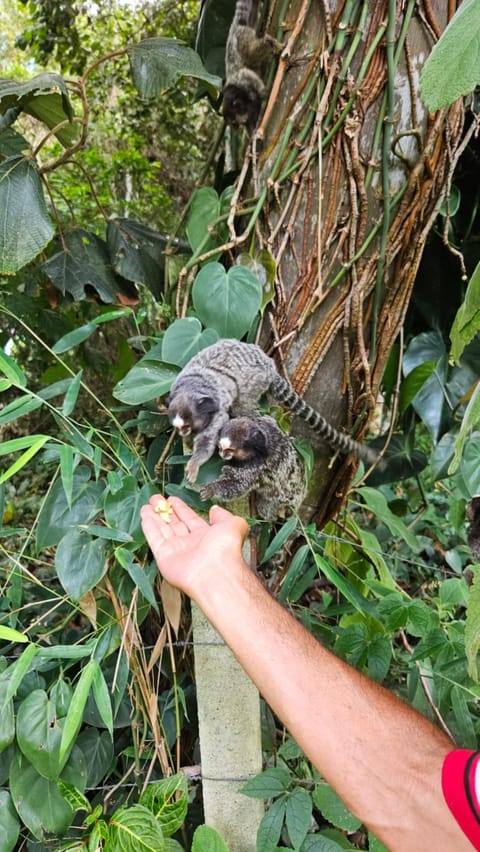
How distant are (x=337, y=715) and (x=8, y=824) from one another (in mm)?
771

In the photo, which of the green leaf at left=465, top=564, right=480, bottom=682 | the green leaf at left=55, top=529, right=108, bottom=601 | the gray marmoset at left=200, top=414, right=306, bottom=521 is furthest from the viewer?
the gray marmoset at left=200, top=414, right=306, bottom=521

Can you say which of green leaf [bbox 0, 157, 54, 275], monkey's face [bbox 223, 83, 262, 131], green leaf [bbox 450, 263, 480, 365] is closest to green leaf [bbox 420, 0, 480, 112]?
green leaf [bbox 450, 263, 480, 365]

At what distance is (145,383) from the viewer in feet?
4.00

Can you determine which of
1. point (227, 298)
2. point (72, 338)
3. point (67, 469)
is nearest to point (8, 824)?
point (67, 469)

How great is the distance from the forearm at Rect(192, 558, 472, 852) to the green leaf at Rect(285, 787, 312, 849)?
0.32m

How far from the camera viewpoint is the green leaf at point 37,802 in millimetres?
1166

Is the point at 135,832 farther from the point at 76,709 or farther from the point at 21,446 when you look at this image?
the point at 21,446

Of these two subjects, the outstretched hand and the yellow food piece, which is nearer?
the outstretched hand

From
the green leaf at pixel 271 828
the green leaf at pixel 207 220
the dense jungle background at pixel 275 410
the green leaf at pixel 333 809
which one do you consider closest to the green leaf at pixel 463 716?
the dense jungle background at pixel 275 410

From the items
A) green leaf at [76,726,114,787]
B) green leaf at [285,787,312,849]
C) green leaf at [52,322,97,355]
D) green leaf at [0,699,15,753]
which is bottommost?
green leaf at [76,726,114,787]

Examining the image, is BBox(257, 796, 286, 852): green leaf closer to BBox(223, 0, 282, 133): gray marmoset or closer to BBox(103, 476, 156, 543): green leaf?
BBox(103, 476, 156, 543): green leaf

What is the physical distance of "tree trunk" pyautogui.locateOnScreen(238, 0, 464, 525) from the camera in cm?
126

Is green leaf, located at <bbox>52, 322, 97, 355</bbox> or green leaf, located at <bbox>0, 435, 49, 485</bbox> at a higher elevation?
green leaf, located at <bbox>52, 322, 97, 355</bbox>

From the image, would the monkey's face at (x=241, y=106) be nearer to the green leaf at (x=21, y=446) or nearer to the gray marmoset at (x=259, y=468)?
the gray marmoset at (x=259, y=468)
